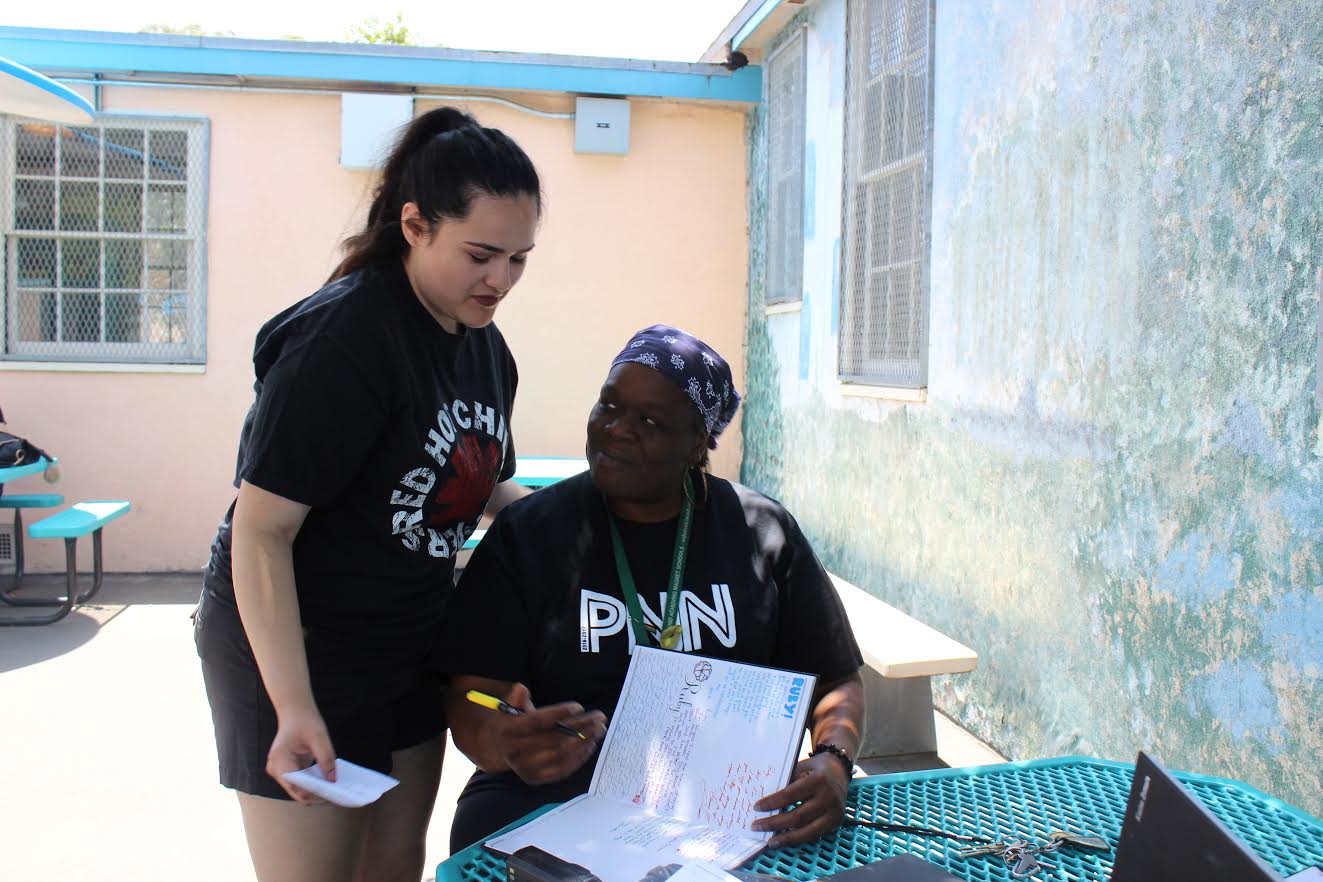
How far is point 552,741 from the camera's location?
5.32 feet

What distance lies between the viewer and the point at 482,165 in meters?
1.73

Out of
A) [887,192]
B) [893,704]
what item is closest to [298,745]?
[893,704]

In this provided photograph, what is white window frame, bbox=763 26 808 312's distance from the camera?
6.52m

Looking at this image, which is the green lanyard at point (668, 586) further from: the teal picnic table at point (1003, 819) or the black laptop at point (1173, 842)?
the black laptop at point (1173, 842)

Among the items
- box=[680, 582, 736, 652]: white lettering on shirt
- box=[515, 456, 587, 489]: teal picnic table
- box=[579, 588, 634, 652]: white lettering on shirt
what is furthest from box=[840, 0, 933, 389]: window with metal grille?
box=[579, 588, 634, 652]: white lettering on shirt

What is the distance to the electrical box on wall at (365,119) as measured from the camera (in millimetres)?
7344

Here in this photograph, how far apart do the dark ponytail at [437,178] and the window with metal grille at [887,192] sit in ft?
10.4

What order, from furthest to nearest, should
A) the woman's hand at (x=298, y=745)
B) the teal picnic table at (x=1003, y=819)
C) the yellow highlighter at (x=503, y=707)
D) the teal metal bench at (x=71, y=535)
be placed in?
the teal metal bench at (x=71, y=535) → the yellow highlighter at (x=503, y=707) → the woman's hand at (x=298, y=745) → the teal picnic table at (x=1003, y=819)

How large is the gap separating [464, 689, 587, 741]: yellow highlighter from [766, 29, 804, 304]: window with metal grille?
513 cm

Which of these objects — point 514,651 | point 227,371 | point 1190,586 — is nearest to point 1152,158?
point 1190,586

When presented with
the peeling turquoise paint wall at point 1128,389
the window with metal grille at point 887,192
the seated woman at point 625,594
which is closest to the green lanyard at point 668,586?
the seated woman at point 625,594

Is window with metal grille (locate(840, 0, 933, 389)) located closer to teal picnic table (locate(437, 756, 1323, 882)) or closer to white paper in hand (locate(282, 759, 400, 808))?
teal picnic table (locate(437, 756, 1323, 882))

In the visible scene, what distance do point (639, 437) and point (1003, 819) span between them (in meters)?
0.93

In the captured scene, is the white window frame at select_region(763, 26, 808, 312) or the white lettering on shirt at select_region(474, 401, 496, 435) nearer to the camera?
the white lettering on shirt at select_region(474, 401, 496, 435)
